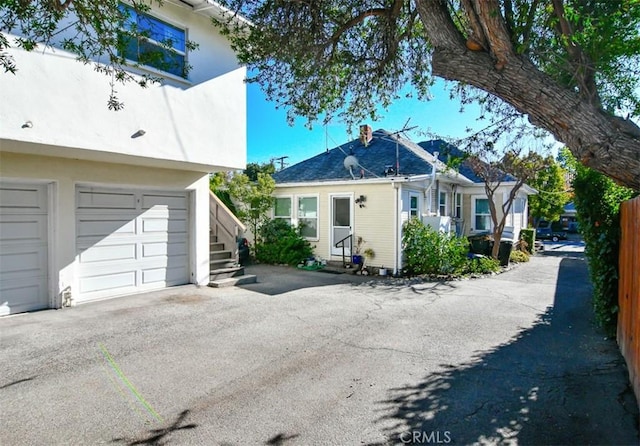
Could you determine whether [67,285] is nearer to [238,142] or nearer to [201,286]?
[201,286]

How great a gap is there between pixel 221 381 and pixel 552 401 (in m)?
3.51

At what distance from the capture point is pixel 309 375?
4340 millimetres

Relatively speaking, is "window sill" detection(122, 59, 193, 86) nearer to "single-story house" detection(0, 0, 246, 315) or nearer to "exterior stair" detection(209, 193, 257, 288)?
"single-story house" detection(0, 0, 246, 315)

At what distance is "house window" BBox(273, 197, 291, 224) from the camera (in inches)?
588

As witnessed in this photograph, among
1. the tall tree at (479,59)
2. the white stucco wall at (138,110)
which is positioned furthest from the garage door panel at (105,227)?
the tall tree at (479,59)

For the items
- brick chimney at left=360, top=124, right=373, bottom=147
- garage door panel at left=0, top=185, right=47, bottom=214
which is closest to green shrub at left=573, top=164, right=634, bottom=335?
garage door panel at left=0, top=185, right=47, bottom=214

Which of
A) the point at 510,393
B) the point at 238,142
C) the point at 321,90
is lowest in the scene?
the point at 510,393

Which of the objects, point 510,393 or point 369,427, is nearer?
point 369,427

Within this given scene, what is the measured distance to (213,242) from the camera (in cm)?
1133

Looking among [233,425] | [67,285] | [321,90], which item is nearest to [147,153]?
[67,285]

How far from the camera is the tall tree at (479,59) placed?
11.8 feet

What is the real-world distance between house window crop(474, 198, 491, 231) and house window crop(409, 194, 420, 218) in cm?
588

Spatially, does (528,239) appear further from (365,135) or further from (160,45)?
(160,45)

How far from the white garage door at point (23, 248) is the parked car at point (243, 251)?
745 cm
